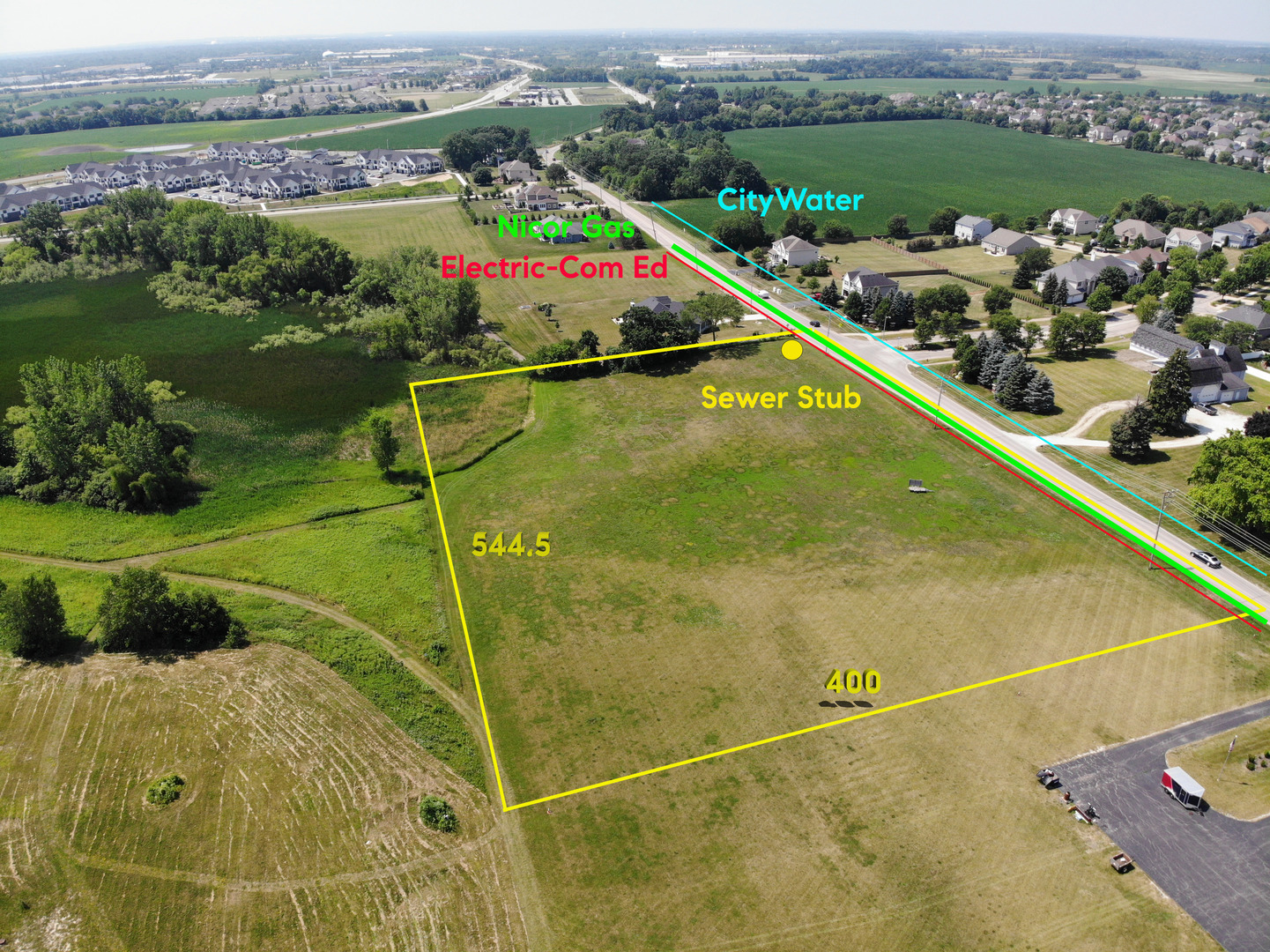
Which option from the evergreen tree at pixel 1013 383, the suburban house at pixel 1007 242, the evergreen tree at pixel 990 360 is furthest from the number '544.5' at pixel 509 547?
the suburban house at pixel 1007 242

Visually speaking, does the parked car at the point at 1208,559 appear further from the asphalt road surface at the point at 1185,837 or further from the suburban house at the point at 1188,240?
the suburban house at the point at 1188,240

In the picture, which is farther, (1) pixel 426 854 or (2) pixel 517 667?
(2) pixel 517 667

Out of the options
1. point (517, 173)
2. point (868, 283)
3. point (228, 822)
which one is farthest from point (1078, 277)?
point (517, 173)

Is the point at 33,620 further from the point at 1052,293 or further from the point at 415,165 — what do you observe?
the point at 415,165

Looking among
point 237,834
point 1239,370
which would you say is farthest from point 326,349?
point 1239,370

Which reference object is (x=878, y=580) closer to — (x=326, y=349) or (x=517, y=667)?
(x=517, y=667)

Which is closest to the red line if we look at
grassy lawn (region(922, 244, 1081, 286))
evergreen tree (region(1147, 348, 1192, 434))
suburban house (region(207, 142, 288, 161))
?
evergreen tree (region(1147, 348, 1192, 434))
